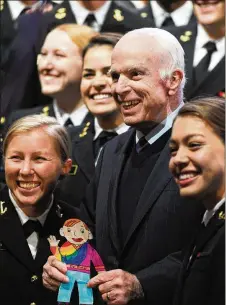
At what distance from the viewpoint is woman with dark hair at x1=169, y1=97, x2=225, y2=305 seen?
8.82ft

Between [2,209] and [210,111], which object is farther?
[2,209]

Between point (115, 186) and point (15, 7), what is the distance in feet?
2.85

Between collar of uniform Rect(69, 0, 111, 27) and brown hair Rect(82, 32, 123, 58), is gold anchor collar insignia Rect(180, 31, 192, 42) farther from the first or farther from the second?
collar of uniform Rect(69, 0, 111, 27)

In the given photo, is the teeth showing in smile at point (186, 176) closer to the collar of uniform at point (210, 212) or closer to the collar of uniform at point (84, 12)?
the collar of uniform at point (210, 212)

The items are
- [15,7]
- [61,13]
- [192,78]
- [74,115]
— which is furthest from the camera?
[15,7]

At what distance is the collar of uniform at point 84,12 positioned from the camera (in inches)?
128

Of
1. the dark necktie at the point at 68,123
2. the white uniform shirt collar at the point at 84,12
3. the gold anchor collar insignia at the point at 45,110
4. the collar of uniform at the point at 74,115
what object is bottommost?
the dark necktie at the point at 68,123

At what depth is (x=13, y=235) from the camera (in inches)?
118

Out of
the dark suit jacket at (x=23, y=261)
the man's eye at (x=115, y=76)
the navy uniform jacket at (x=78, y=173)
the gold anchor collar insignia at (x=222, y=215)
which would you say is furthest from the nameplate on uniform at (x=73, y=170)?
the gold anchor collar insignia at (x=222, y=215)

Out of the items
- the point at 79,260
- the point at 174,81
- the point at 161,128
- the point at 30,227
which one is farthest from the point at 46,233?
the point at 174,81

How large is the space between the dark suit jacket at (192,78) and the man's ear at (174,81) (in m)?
0.08

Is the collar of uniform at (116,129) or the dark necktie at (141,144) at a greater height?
the dark necktie at (141,144)

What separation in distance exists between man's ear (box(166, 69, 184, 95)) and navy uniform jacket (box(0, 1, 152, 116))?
1.45ft

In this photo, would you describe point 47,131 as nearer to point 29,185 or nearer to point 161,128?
point 29,185
